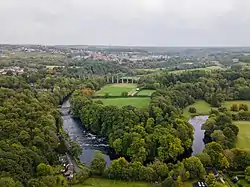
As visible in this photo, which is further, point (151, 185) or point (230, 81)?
point (230, 81)

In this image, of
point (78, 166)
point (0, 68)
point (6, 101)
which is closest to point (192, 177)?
point (78, 166)

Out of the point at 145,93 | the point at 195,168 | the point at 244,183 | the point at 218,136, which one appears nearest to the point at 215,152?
the point at 195,168

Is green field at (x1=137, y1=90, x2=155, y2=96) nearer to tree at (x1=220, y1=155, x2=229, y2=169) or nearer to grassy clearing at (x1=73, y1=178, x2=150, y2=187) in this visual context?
tree at (x1=220, y1=155, x2=229, y2=169)

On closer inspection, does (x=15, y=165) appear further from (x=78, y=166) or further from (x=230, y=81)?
(x=230, y=81)

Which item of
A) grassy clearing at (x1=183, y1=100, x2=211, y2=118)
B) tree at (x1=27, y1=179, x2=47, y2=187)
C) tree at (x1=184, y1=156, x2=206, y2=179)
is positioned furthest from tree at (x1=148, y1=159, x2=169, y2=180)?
grassy clearing at (x1=183, y1=100, x2=211, y2=118)

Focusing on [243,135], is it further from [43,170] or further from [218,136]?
[43,170]

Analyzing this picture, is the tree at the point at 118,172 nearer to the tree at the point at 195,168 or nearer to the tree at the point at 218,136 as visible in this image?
the tree at the point at 195,168
